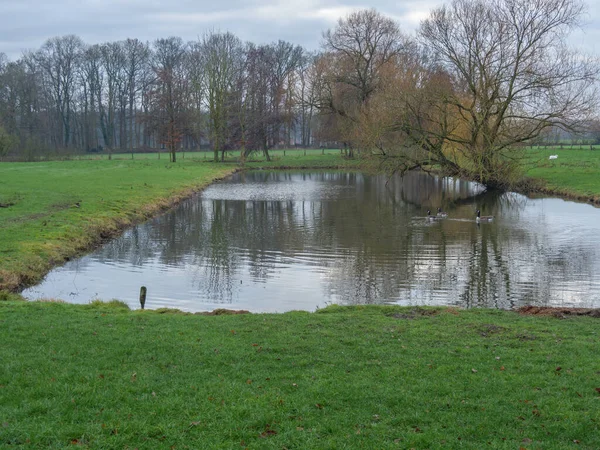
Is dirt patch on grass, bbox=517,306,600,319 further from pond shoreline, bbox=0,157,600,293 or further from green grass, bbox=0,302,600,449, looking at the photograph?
pond shoreline, bbox=0,157,600,293

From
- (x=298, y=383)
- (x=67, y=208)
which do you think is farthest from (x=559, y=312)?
(x=67, y=208)

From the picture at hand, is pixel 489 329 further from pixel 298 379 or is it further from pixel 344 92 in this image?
pixel 344 92

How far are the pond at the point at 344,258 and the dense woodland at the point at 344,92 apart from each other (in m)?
7.00

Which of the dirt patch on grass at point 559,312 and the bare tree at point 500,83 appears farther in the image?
the bare tree at point 500,83

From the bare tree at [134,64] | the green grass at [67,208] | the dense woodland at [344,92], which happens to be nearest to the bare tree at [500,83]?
the dense woodland at [344,92]

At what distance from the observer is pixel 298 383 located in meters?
7.52

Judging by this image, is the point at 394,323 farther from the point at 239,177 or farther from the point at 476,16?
the point at 239,177

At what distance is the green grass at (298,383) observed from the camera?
6.21m

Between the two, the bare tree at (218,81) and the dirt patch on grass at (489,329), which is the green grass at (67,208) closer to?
the dirt patch on grass at (489,329)

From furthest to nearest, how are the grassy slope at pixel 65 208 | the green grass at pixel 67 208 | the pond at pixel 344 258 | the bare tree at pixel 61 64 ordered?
1. the bare tree at pixel 61 64
2. the grassy slope at pixel 65 208
3. the green grass at pixel 67 208
4. the pond at pixel 344 258

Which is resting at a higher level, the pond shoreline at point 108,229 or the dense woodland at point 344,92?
the dense woodland at point 344,92

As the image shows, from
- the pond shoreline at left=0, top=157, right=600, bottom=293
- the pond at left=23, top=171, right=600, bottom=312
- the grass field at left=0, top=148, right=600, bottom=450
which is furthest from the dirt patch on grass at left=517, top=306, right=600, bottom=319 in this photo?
the pond shoreline at left=0, top=157, right=600, bottom=293

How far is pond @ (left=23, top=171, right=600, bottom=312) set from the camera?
1523cm

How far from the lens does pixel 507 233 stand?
2469cm
